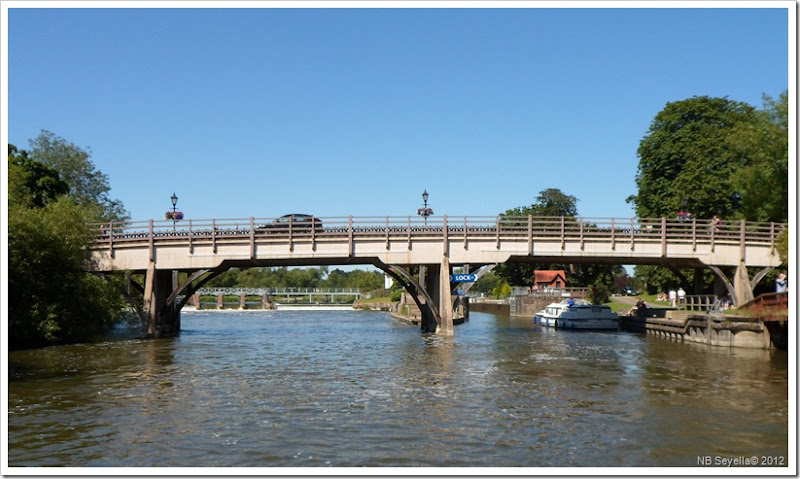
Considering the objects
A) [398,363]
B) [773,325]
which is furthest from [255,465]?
[773,325]

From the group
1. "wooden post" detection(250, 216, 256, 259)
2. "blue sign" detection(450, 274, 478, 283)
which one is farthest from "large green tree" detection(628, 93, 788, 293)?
"wooden post" detection(250, 216, 256, 259)

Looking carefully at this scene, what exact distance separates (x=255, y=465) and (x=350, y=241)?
29.3 m

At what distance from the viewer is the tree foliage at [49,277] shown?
119ft

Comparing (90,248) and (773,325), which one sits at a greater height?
(90,248)

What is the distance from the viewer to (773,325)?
35.2m

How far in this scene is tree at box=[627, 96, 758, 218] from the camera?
58.8 metres

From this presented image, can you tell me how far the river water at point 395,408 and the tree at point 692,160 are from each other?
2652 cm

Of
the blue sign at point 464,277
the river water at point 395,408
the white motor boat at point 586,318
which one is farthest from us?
the white motor boat at point 586,318

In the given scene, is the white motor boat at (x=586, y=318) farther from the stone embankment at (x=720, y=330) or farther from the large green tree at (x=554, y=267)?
the large green tree at (x=554, y=267)

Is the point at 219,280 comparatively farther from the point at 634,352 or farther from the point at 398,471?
the point at 398,471

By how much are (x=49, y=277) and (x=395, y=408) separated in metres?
26.6

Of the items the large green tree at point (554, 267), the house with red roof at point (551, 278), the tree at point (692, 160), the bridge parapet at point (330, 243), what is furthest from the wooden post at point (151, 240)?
the house with red roof at point (551, 278)

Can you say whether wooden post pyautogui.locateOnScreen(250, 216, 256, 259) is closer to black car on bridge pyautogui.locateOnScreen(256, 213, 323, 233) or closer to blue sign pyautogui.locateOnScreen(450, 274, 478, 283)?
black car on bridge pyautogui.locateOnScreen(256, 213, 323, 233)

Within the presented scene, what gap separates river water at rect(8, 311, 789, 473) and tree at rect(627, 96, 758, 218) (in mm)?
26522
